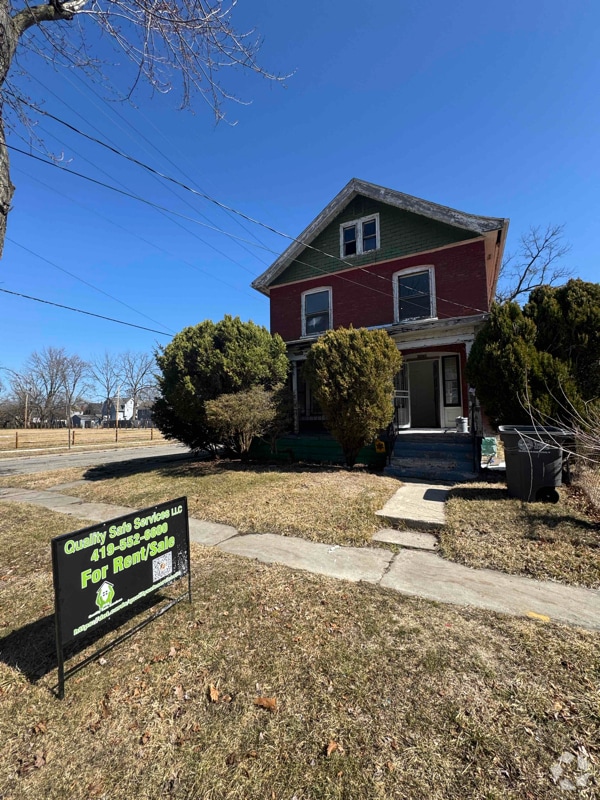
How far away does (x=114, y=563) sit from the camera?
2785 millimetres

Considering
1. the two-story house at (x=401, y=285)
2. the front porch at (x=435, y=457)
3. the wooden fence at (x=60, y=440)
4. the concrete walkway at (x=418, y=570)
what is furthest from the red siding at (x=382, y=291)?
the wooden fence at (x=60, y=440)

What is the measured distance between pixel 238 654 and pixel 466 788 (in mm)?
1551

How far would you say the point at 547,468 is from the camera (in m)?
5.72

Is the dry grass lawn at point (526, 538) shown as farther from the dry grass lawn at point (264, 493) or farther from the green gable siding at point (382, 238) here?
the green gable siding at point (382, 238)

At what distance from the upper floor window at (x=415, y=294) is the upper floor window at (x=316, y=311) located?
107 inches

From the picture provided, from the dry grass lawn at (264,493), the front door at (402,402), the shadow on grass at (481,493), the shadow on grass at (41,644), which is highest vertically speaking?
the front door at (402,402)

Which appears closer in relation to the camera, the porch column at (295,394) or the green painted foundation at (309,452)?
the green painted foundation at (309,452)

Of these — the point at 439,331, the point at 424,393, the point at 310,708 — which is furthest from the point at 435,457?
the point at 310,708

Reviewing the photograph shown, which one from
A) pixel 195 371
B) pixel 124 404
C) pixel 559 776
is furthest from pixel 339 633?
pixel 124 404

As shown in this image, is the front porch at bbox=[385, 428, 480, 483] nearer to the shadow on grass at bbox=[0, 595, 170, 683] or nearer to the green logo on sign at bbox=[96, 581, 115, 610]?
the shadow on grass at bbox=[0, 595, 170, 683]

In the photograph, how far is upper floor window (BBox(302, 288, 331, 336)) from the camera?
14195 millimetres

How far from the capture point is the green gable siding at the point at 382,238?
1232 centimetres

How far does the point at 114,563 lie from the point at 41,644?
3.20 ft

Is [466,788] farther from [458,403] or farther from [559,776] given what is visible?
[458,403]
